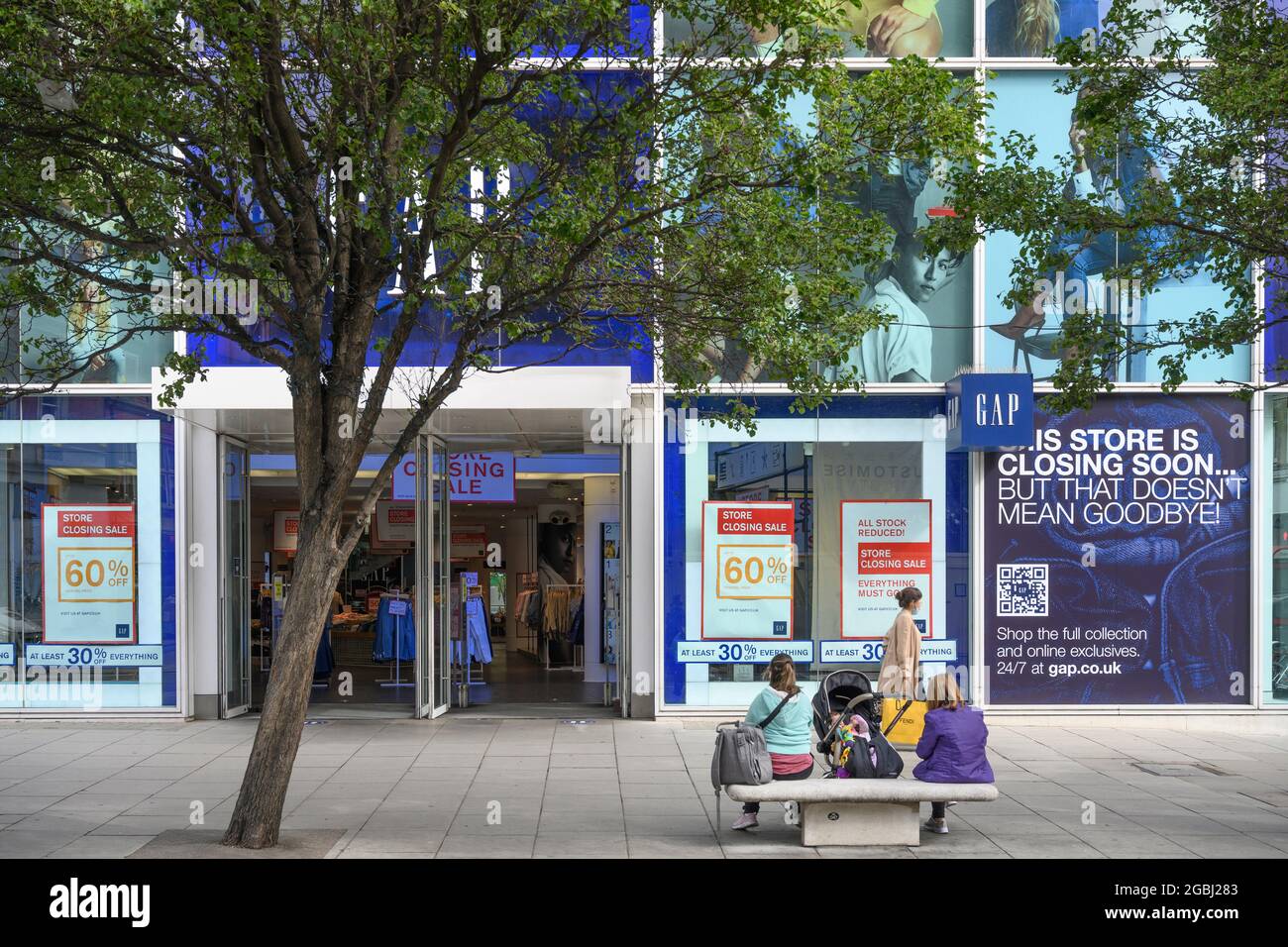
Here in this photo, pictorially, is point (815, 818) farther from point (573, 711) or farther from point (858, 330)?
point (573, 711)

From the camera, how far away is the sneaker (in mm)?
9289

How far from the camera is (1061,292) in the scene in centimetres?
1487

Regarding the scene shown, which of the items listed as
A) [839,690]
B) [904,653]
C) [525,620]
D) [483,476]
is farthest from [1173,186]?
[525,620]

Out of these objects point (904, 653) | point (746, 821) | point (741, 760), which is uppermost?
point (904, 653)

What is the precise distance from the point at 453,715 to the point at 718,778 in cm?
697

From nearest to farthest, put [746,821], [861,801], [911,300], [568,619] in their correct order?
[861,801] < [746,821] < [911,300] < [568,619]

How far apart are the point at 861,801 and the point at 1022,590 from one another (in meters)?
6.70

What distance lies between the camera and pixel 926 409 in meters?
14.9

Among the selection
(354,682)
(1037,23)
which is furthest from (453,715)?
(1037,23)

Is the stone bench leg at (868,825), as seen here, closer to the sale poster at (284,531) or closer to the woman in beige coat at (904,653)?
the woman in beige coat at (904,653)

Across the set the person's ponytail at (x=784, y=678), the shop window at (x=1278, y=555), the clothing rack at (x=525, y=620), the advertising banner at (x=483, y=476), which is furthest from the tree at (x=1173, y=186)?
the clothing rack at (x=525, y=620)

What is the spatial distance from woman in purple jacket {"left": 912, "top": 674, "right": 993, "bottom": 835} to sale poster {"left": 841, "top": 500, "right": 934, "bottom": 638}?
571 centimetres

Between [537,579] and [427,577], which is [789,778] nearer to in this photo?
[427,577]

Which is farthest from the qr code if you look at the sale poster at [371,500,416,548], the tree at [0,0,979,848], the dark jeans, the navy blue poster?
the sale poster at [371,500,416,548]
